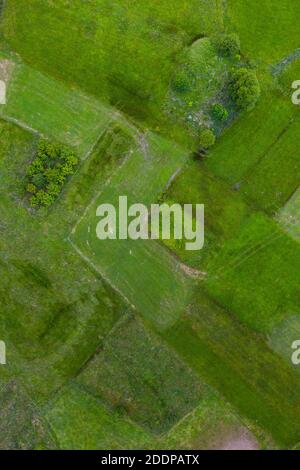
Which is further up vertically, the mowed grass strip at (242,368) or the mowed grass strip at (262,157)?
the mowed grass strip at (262,157)

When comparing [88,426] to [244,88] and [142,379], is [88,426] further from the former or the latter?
[244,88]

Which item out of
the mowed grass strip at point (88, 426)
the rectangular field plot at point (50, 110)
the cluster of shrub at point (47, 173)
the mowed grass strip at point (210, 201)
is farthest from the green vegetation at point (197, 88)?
the mowed grass strip at point (88, 426)

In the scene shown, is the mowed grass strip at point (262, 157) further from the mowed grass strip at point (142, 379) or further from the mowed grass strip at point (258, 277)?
the mowed grass strip at point (142, 379)

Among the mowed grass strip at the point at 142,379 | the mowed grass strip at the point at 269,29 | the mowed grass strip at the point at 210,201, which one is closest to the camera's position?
the mowed grass strip at the point at 142,379

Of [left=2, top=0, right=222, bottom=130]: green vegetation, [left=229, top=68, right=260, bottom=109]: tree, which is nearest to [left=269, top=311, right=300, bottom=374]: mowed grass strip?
[left=229, top=68, right=260, bottom=109]: tree

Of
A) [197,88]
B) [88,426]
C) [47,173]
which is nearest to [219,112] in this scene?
[197,88]

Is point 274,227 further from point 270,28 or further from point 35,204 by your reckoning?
point 35,204
